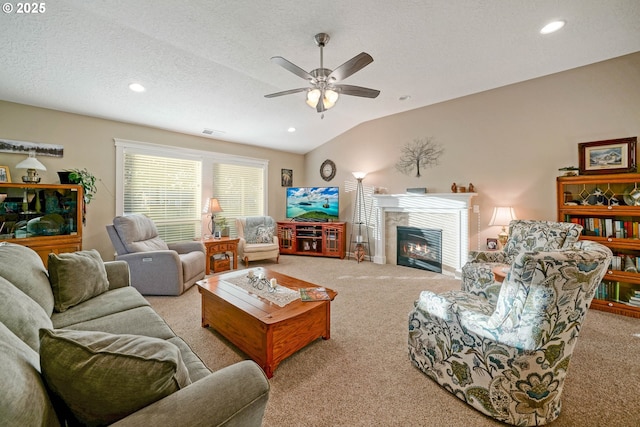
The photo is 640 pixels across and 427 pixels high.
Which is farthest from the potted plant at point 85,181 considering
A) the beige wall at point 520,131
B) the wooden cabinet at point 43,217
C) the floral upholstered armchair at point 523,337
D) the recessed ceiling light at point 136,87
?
the beige wall at point 520,131

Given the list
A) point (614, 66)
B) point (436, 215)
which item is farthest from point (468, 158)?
point (614, 66)

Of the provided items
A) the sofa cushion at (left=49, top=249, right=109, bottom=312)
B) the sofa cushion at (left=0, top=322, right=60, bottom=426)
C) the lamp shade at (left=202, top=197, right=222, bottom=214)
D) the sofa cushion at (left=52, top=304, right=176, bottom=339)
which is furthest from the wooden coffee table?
the lamp shade at (left=202, top=197, right=222, bottom=214)

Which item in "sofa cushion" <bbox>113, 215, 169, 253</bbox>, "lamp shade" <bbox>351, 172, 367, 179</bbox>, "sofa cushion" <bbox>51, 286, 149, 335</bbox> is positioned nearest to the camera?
"sofa cushion" <bbox>51, 286, 149, 335</bbox>

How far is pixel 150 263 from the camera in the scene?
3219 millimetres

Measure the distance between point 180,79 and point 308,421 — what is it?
380 centimetres

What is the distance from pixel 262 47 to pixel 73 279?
2.70 m

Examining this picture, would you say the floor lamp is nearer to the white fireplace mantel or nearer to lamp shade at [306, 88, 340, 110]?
the white fireplace mantel

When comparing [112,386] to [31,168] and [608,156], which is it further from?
[608,156]

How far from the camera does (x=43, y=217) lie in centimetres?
325

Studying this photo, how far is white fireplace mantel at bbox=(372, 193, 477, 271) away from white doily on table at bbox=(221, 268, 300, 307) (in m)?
3.06

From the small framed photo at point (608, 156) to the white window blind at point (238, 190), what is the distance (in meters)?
5.41

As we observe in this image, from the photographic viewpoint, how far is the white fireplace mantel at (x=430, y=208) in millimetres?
4059

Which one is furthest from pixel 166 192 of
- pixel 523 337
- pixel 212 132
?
A: pixel 523 337

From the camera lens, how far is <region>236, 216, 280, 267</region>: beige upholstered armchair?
4820 mm
